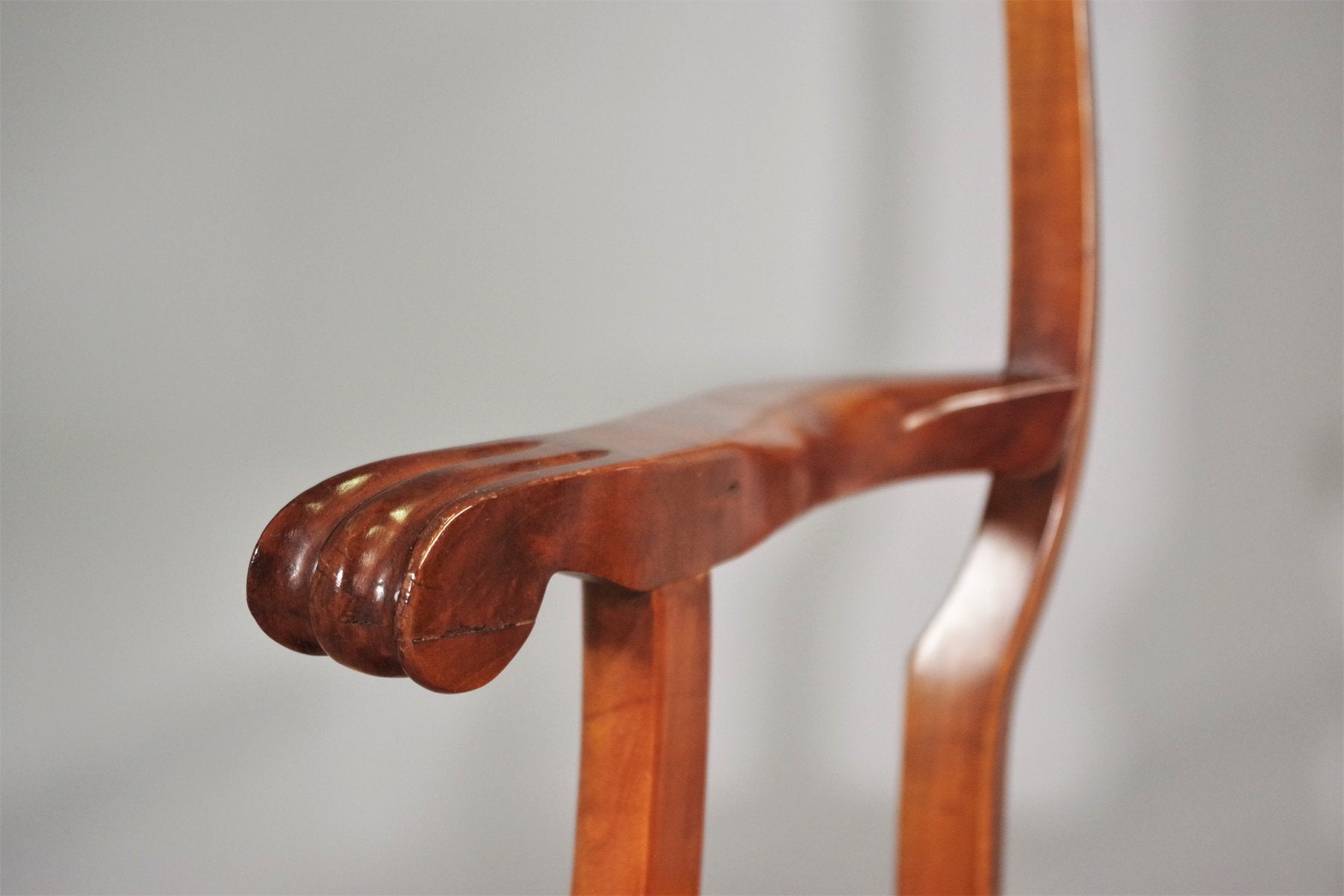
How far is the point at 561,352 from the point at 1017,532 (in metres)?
0.24

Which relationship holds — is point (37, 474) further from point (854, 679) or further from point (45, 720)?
point (854, 679)

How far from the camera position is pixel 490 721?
0.58 meters

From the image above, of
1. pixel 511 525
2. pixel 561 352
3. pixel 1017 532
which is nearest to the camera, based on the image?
pixel 511 525

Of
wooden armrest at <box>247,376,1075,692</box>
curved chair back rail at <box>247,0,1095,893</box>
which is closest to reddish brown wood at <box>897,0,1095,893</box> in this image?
curved chair back rail at <box>247,0,1095,893</box>

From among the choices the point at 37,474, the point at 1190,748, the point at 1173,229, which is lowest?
the point at 1190,748

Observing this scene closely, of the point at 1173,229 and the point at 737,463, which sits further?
the point at 1173,229

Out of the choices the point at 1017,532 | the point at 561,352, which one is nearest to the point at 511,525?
the point at 1017,532

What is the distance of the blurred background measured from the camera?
1.73 feet

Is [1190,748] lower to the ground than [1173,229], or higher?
lower

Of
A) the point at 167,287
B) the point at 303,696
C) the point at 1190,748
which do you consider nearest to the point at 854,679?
the point at 1190,748

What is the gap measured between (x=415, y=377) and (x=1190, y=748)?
42cm

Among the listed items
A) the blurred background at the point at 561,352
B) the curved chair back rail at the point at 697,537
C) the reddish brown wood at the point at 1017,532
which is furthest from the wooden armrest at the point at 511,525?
the blurred background at the point at 561,352

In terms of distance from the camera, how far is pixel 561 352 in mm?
542

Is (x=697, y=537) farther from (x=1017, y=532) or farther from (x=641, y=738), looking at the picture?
(x=1017, y=532)
